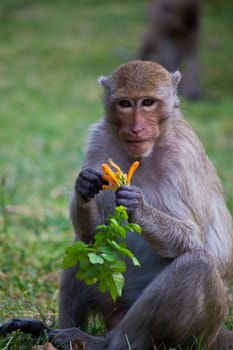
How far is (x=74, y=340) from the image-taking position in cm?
438

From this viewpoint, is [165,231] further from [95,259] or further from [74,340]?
[74,340]

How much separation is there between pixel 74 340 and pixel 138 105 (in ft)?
4.17

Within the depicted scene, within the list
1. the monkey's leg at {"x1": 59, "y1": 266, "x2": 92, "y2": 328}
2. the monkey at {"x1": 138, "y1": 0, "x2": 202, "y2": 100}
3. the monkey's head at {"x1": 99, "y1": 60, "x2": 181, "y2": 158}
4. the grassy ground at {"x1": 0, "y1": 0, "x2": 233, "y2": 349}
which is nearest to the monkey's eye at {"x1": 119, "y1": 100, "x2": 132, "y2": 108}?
the monkey's head at {"x1": 99, "y1": 60, "x2": 181, "y2": 158}

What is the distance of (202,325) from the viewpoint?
4.19 metres

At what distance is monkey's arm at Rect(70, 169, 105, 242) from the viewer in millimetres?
4266

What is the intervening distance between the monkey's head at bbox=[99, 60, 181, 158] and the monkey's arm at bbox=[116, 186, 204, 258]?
36 centimetres

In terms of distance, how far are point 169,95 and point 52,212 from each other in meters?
3.39

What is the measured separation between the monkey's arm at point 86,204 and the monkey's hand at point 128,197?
21 cm

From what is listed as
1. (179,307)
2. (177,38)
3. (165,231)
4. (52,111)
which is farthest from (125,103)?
(177,38)

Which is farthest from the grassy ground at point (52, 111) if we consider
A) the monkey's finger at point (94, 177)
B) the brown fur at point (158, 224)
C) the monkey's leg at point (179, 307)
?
the monkey's finger at point (94, 177)

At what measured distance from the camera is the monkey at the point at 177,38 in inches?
619

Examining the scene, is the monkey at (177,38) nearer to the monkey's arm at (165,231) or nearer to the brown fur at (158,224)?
the brown fur at (158,224)

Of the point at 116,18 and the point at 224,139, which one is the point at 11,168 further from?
the point at 116,18

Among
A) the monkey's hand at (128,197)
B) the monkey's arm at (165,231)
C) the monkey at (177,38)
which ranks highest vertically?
the monkey at (177,38)
